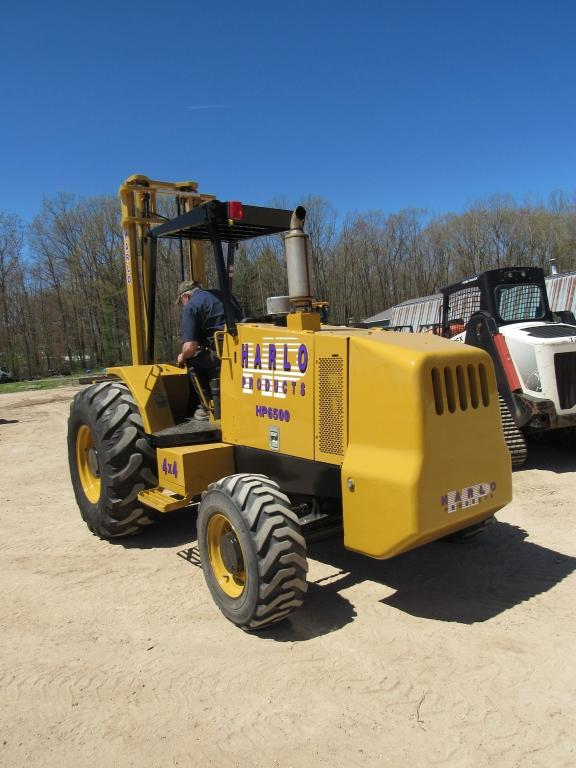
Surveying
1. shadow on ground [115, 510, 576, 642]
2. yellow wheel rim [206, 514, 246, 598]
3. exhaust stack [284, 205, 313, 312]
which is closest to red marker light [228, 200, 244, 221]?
exhaust stack [284, 205, 313, 312]

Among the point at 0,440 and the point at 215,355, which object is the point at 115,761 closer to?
the point at 215,355

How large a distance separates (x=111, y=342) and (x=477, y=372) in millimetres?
36791

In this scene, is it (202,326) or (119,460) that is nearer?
(202,326)

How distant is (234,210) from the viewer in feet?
13.9

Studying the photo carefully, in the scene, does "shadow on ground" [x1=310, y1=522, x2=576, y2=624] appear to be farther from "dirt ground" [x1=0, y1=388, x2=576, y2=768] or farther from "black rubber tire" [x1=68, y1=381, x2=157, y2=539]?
"black rubber tire" [x1=68, y1=381, x2=157, y2=539]

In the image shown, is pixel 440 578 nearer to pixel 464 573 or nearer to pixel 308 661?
pixel 464 573

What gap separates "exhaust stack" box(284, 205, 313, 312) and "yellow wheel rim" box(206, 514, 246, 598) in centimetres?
148

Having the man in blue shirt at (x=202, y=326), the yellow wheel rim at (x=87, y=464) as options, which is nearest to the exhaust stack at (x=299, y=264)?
the man in blue shirt at (x=202, y=326)

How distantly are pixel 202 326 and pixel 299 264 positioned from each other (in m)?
1.17

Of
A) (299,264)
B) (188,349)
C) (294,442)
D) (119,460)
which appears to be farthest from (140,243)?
(294,442)

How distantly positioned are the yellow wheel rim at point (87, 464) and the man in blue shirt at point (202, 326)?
1.55m

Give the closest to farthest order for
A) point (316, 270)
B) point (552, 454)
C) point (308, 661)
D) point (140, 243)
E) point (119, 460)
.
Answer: point (308, 661)
point (119, 460)
point (140, 243)
point (552, 454)
point (316, 270)

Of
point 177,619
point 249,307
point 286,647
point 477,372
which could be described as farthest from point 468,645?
point 249,307

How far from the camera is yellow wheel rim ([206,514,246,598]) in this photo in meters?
3.75
